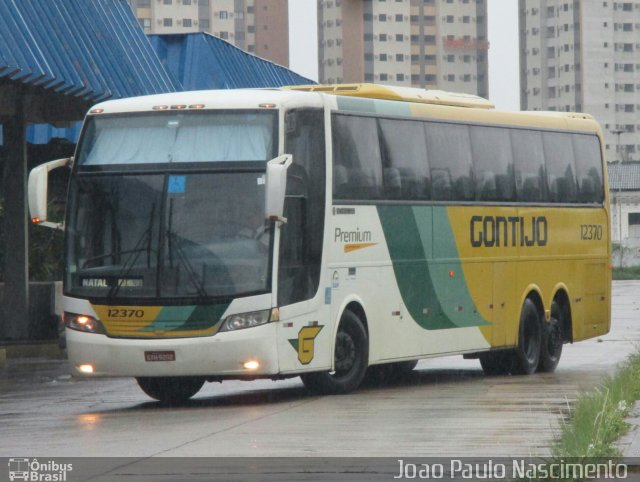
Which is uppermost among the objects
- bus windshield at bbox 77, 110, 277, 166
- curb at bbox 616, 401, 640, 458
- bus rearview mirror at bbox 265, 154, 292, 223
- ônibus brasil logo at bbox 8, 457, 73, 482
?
bus windshield at bbox 77, 110, 277, 166

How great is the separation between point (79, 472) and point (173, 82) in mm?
21480

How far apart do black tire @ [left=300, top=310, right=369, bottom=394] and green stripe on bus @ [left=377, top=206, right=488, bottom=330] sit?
1207mm

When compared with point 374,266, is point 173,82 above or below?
above

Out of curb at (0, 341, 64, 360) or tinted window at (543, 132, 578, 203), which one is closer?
tinted window at (543, 132, 578, 203)

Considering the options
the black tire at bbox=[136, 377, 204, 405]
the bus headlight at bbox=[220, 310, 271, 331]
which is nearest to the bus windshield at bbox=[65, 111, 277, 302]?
the bus headlight at bbox=[220, 310, 271, 331]

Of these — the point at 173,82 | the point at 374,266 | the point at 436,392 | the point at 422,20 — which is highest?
the point at 422,20

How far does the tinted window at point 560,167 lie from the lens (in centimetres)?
2302

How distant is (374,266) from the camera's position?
61.3 ft

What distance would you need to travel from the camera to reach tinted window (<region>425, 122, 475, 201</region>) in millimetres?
20078

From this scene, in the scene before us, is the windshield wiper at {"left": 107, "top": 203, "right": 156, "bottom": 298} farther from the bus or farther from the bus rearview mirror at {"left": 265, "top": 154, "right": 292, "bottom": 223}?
the bus rearview mirror at {"left": 265, "top": 154, "right": 292, "bottom": 223}

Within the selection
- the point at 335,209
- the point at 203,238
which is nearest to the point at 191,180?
the point at 203,238

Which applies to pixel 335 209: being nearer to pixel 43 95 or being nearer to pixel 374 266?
pixel 374 266

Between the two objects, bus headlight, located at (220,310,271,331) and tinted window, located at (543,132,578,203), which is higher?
tinted window, located at (543,132,578,203)

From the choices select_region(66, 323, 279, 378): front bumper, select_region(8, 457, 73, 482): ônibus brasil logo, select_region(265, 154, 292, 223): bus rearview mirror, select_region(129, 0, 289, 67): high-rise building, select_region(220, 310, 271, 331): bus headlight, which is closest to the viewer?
select_region(8, 457, 73, 482): ônibus brasil logo
